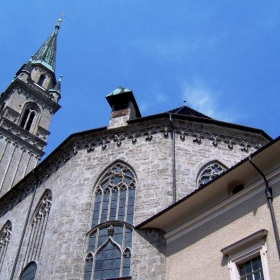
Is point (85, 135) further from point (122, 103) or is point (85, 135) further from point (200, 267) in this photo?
point (200, 267)

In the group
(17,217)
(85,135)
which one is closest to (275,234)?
(85,135)

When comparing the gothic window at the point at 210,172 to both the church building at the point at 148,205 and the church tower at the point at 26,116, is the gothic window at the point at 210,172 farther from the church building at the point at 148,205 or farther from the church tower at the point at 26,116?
the church tower at the point at 26,116

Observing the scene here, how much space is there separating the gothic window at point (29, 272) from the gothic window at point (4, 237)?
84.4 inches

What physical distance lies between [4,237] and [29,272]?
3.71 meters

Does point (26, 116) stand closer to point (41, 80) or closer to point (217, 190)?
point (41, 80)

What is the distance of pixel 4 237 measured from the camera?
58.3ft

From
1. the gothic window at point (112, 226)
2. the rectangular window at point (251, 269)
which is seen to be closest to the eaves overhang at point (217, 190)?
the gothic window at point (112, 226)

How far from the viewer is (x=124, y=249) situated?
1291 cm

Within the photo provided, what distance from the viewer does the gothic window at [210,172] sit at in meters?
14.6

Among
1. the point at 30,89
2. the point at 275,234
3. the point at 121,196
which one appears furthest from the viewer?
the point at 30,89

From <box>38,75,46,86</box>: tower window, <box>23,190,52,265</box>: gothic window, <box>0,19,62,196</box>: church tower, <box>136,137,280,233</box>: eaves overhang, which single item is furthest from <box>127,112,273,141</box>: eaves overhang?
<box>38,75,46,86</box>: tower window

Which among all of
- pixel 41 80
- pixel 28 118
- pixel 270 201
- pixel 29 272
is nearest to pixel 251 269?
pixel 270 201

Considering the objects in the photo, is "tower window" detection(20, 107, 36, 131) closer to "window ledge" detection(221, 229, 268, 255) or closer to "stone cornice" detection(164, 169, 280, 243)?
"stone cornice" detection(164, 169, 280, 243)

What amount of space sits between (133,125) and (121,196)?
2873mm
